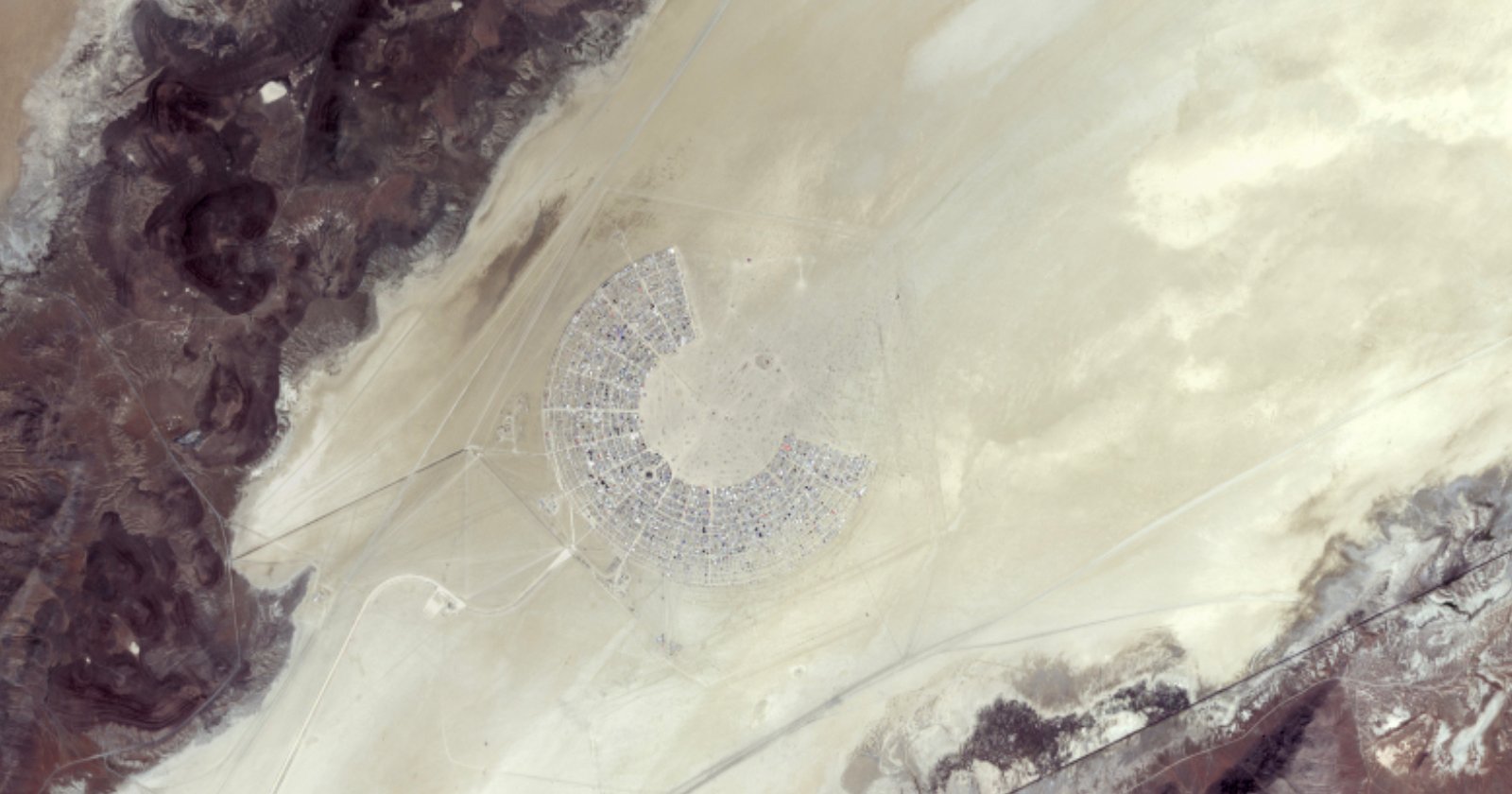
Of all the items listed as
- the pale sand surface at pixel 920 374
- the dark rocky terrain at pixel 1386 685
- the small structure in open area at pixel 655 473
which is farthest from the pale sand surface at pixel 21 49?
the dark rocky terrain at pixel 1386 685

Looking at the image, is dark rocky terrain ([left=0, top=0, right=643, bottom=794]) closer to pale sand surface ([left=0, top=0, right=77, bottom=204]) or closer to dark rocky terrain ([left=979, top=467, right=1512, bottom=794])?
pale sand surface ([left=0, top=0, right=77, bottom=204])

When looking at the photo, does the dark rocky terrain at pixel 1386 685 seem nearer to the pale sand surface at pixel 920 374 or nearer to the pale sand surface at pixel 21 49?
the pale sand surface at pixel 920 374

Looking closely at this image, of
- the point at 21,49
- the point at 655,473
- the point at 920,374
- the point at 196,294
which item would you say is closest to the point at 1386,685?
the point at 920,374

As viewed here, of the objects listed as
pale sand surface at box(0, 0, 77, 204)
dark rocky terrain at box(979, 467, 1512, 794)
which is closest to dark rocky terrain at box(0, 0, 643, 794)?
pale sand surface at box(0, 0, 77, 204)

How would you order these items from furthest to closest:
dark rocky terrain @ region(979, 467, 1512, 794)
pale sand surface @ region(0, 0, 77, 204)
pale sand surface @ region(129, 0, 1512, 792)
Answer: dark rocky terrain @ region(979, 467, 1512, 794), pale sand surface @ region(129, 0, 1512, 792), pale sand surface @ region(0, 0, 77, 204)

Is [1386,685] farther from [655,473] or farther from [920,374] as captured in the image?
[655,473]

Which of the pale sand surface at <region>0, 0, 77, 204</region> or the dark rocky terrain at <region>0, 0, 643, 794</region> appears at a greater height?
the pale sand surface at <region>0, 0, 77, 204</region>

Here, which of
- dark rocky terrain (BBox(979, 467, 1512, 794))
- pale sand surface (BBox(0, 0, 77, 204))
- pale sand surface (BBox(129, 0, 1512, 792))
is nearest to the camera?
pale sand surface (BBox(0, 0, 77, 204))

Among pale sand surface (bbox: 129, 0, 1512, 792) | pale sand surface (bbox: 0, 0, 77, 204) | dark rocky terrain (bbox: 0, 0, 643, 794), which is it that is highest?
pale sand surface (bbox: 0, 0, 77, 204)
